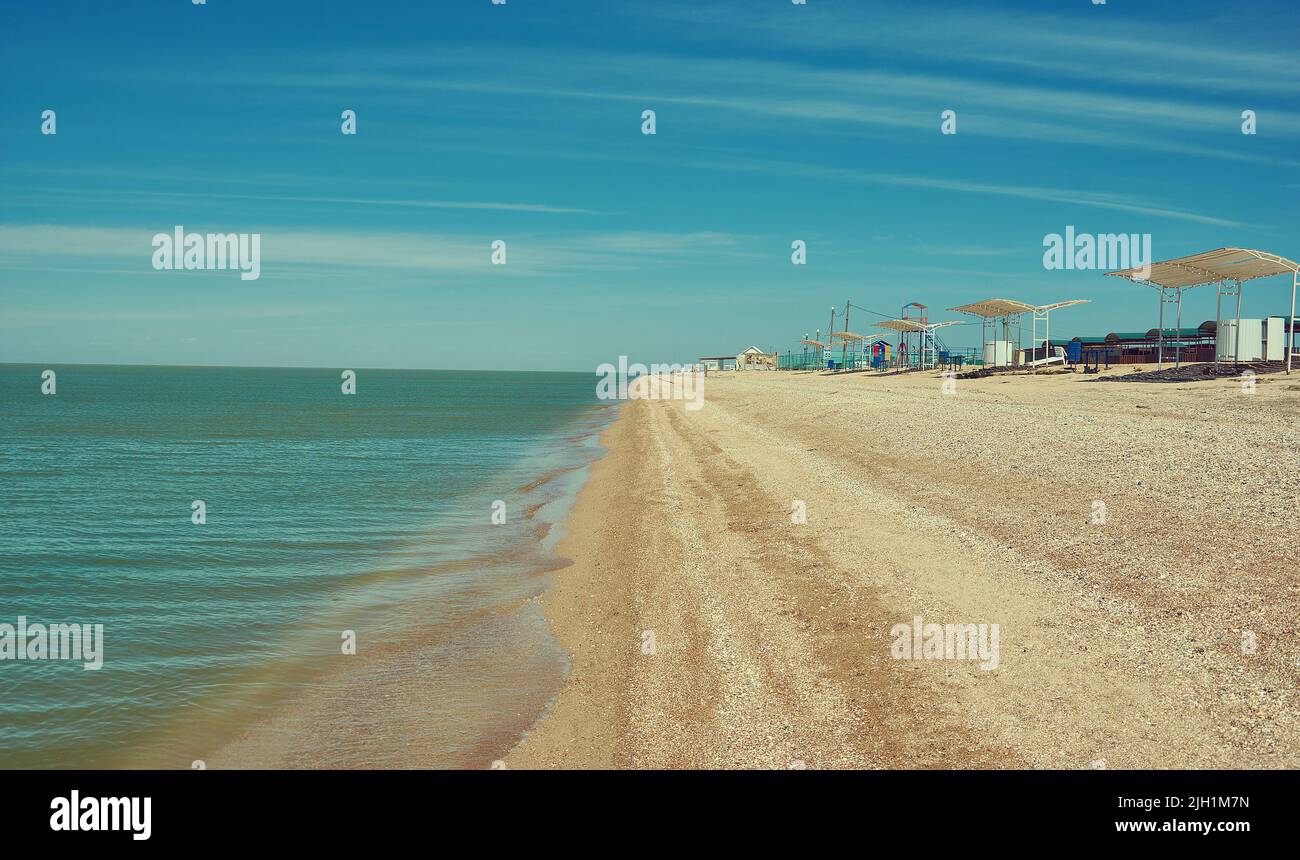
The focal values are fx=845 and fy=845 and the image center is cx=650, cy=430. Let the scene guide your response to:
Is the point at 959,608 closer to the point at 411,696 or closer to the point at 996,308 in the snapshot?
the point at 411,696

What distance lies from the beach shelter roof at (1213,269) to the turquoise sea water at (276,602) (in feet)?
85.0

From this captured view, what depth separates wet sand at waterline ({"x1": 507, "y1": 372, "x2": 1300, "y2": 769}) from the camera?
6.09 meters

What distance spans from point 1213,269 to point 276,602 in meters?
37.3

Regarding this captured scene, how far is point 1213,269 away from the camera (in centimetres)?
3459

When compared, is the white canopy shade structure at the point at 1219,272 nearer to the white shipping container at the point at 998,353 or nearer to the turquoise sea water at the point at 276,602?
the white shipping container at the point at 998,353

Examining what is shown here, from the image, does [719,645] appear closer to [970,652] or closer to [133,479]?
[970,652]

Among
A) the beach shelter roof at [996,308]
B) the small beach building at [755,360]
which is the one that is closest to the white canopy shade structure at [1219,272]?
the beach shelter roof at [996,308]

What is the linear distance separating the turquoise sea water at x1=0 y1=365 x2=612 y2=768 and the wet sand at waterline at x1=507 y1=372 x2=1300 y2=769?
A: 3.10 ft

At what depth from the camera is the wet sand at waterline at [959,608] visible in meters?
6.09

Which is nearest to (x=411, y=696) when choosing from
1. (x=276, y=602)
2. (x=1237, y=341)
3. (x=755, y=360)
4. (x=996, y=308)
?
(x=276, y=602)

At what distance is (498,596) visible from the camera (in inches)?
487

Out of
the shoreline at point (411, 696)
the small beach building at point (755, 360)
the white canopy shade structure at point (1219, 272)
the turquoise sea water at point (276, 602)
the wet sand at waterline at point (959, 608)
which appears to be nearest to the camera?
the wet sand at waterline at point (959, 608)

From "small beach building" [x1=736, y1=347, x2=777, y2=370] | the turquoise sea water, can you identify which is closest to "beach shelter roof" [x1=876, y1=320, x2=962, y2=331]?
the turquoise sea water
